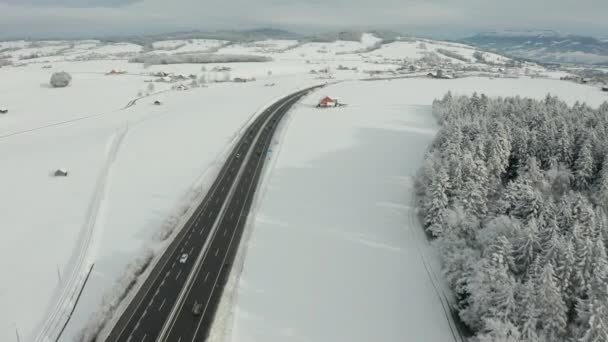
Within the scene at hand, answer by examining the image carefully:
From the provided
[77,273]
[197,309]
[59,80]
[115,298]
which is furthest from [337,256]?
[59,80]

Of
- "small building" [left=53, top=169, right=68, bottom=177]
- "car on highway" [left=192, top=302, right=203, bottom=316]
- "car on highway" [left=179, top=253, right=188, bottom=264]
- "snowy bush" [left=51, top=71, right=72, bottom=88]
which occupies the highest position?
"snowy bush" [left=51, top=71, right=72, bottom=88]

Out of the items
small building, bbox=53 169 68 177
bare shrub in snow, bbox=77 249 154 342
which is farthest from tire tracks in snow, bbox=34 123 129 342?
small building, bbox=53 169 68 177

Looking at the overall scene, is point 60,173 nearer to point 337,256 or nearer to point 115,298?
point 115,298

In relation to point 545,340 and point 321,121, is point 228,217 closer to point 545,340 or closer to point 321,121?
point 545,340

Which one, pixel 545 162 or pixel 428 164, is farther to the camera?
pixel 545 162

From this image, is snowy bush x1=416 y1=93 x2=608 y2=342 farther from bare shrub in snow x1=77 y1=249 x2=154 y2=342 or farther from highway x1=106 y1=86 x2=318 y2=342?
bare shrub in snow x1=77 y1=249 x2=154 y2=342

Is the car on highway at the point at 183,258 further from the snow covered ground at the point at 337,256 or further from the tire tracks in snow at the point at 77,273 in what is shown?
the tire tracks in snow at the point at 77,273

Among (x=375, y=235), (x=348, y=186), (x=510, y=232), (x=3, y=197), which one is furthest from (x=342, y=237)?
(x=3, y=197)

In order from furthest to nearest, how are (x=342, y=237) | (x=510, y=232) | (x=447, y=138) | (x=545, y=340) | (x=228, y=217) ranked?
(x=447, y=138)
(x=228, y=217)
(x=342, y=237)
(x=510, y=232)
(x=545, y=340)
